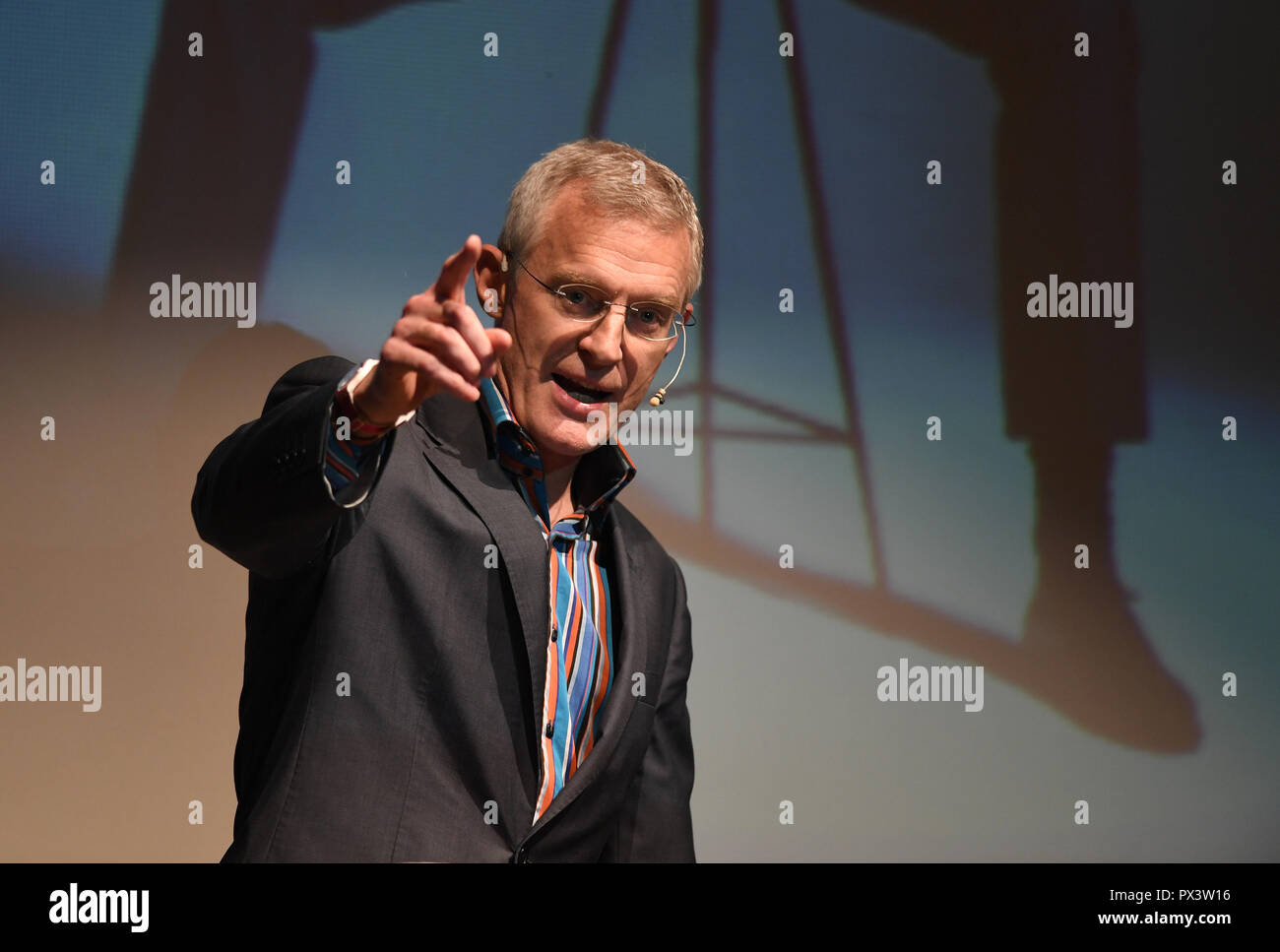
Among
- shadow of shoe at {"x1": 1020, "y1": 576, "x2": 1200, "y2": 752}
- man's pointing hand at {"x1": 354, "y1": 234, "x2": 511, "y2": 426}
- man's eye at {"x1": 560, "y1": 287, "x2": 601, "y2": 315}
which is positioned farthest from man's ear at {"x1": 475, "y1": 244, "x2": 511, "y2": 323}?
shadow of shoe at {"x1": 1020, "y1": 576, "x2": 1200, "y2": 752}

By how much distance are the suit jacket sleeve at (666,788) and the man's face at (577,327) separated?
0.41 metres

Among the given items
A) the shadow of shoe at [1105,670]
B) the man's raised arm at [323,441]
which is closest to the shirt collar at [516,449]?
the man's raised arm at [323,441]

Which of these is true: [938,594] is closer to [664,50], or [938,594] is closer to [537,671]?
[664,50]

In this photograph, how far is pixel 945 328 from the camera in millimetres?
3158

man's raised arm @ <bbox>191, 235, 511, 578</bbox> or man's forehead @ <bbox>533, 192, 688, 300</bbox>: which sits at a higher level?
man's forehead @ <bbox>533, 192, 688, 300</bbox>

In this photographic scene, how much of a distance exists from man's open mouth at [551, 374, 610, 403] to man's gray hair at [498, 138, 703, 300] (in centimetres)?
19

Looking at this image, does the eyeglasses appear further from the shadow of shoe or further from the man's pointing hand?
the shadow of shoe

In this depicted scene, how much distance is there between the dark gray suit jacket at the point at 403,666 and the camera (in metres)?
1.37

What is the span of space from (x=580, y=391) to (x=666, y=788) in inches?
25.1

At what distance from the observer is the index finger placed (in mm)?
1114

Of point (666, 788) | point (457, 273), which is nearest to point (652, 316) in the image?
point (457, 273)

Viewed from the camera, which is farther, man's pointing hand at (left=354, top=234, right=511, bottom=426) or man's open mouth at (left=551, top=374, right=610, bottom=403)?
man's open mouth at (left=551, top=374, right=610, bottom=403)

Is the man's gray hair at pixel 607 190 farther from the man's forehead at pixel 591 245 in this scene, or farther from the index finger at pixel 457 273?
the index finger at pixel 457 273

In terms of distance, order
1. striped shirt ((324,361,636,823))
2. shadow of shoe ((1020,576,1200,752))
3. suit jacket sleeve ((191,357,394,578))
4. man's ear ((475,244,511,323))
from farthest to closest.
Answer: shadow of shoe ((1020,576,1200,752)) < man's ear ((475,244,511,323)) < striped shirt ((324,361,636,823)) < suit jacket sleeve ((191,357,394,578))
